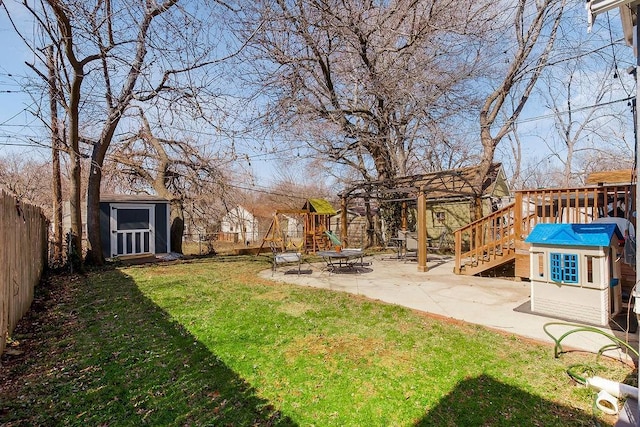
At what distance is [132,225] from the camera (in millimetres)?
11094

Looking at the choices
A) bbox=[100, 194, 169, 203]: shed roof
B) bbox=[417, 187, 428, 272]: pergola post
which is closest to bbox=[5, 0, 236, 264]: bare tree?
bbox=[100, 194, 169, 203]: shed roof

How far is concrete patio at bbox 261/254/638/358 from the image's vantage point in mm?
3794

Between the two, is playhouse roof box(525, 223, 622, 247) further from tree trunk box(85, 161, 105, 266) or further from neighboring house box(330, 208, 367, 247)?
neighboring house box(330, 208, 367, 247)

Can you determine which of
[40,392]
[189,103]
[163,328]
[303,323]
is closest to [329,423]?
[303,323]

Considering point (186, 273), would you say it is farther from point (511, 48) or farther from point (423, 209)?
point (511, 48)

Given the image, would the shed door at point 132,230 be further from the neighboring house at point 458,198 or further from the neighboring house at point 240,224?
the neighboring house at point 458,198

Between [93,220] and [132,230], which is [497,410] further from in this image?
[132,230]

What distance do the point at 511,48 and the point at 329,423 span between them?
1204 cm

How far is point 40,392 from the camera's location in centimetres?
262

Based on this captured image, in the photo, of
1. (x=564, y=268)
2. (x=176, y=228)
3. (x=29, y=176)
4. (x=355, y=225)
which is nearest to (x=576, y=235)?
(x=564, y=268)

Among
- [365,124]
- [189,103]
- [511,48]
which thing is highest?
[511,48]

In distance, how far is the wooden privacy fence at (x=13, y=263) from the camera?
3.24 metres

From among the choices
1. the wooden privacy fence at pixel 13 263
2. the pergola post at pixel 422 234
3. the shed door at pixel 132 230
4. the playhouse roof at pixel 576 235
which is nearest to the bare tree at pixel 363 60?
the pergola post at pixel 422 234

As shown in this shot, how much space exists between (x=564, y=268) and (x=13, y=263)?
660 cm
